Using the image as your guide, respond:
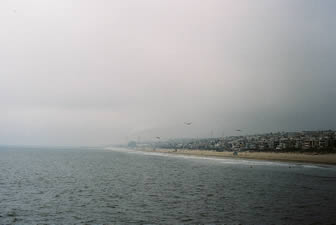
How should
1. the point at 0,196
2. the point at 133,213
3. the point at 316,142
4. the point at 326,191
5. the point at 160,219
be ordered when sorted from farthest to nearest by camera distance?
the point at 316,142 → the point at 326,191 → the point at 0,196 → the point at 133,213 → the point at 160,219

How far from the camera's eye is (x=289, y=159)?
111 m

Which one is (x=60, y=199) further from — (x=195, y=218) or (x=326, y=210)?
(x=326, y=210)

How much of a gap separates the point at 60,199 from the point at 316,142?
153 m

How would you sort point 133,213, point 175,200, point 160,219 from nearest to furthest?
point 160,219 < point 133,213 < point 175,200

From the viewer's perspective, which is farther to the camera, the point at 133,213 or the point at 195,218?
the point at 133,213

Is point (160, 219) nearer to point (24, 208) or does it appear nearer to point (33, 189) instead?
point (24, 208)

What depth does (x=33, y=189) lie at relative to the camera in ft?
139

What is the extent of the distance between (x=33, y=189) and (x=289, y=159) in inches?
3920

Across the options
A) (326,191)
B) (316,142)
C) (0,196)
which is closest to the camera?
(0,196)

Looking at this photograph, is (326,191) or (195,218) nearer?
(195,218)

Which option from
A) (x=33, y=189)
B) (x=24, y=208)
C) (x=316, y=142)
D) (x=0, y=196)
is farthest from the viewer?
(x=316, y=142)

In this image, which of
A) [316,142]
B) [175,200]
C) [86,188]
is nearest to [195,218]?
[175,200]

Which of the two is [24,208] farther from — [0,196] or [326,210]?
[326,210]

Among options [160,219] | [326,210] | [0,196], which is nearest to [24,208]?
[0,196]
